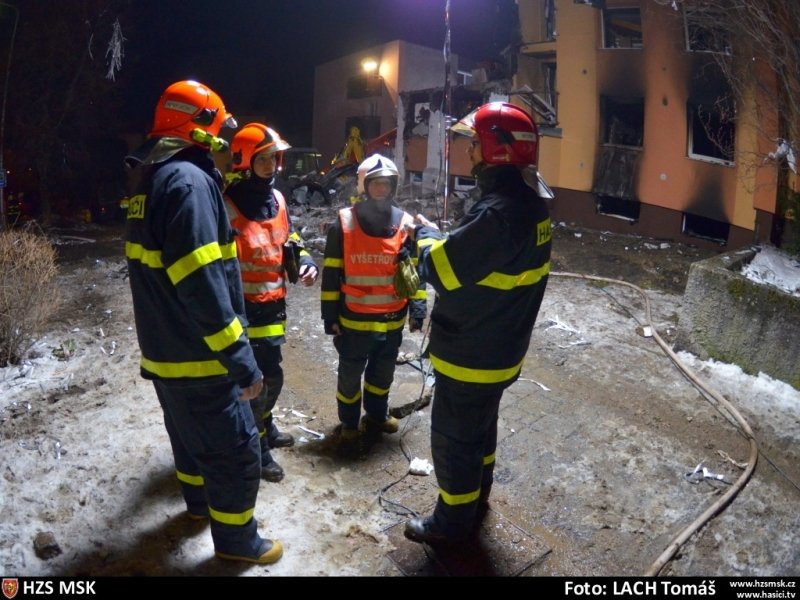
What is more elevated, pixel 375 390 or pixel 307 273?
pixel 307 273

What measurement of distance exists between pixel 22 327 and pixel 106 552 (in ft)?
9.74

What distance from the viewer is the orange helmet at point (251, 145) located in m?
3.16

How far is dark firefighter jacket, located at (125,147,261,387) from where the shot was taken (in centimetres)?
217

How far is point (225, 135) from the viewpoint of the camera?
25859 mm

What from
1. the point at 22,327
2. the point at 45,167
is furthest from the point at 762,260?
the point at 45,167

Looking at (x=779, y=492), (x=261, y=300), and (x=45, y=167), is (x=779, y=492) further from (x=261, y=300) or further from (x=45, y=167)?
(x=45, y=167)

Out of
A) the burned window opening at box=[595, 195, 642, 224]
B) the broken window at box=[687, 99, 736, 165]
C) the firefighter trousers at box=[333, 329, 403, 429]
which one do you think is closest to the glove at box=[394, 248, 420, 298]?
the firefighter trousers at box=[333, 329, 403, 429]

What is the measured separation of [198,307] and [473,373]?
1297 millimetres

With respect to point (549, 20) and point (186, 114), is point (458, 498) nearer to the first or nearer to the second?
point (186, 114)

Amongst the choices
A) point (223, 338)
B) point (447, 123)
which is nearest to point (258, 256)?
point (223, 338)

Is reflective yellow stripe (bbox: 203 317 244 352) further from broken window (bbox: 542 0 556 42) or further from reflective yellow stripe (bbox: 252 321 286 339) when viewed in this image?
broken window (bbox: 542 0 556 42)

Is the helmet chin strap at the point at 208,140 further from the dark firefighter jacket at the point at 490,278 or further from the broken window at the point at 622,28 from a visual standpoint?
the broken window at the point at 622,28

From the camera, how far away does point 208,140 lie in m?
2.46
